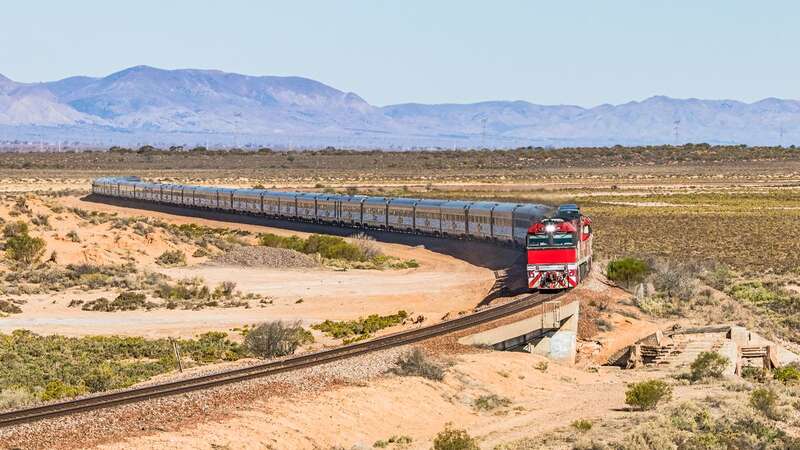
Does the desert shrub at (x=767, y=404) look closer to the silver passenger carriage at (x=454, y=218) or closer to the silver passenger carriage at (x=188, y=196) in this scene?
the silver passenger carriage at (x=454, y=218)

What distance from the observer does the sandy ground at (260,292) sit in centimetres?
4106

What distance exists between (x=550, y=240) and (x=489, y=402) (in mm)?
13894

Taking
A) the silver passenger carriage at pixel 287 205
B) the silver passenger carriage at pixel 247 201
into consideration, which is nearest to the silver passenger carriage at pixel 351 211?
the silver passenger carriage at pixel 287 205

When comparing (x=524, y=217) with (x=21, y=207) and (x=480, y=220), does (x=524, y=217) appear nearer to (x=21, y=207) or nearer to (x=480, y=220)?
(x=480, y=220)

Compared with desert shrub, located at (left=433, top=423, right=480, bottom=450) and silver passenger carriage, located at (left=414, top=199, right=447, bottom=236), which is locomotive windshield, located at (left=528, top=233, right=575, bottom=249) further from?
silver passenger carriage, located at (left=414, top=199, right=447, bottom=236)

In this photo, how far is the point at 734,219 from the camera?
85.7m

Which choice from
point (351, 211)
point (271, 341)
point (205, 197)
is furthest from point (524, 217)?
point (205, 197)

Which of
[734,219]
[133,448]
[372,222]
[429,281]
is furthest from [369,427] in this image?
[734,219]

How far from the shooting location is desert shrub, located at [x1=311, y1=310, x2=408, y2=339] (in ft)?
125

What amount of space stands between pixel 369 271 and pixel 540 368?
2800 centimetres

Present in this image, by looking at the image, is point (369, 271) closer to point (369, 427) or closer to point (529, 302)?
point (529, 302)

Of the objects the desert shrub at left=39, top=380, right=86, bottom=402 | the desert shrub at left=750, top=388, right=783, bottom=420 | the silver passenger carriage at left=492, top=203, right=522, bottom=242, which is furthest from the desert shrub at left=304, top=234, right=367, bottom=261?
the desert shrub at left=750, top=388, right=783, bottom=420

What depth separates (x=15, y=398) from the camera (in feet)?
82.0

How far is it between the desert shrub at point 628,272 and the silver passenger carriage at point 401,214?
Answer: 75.2 ft
